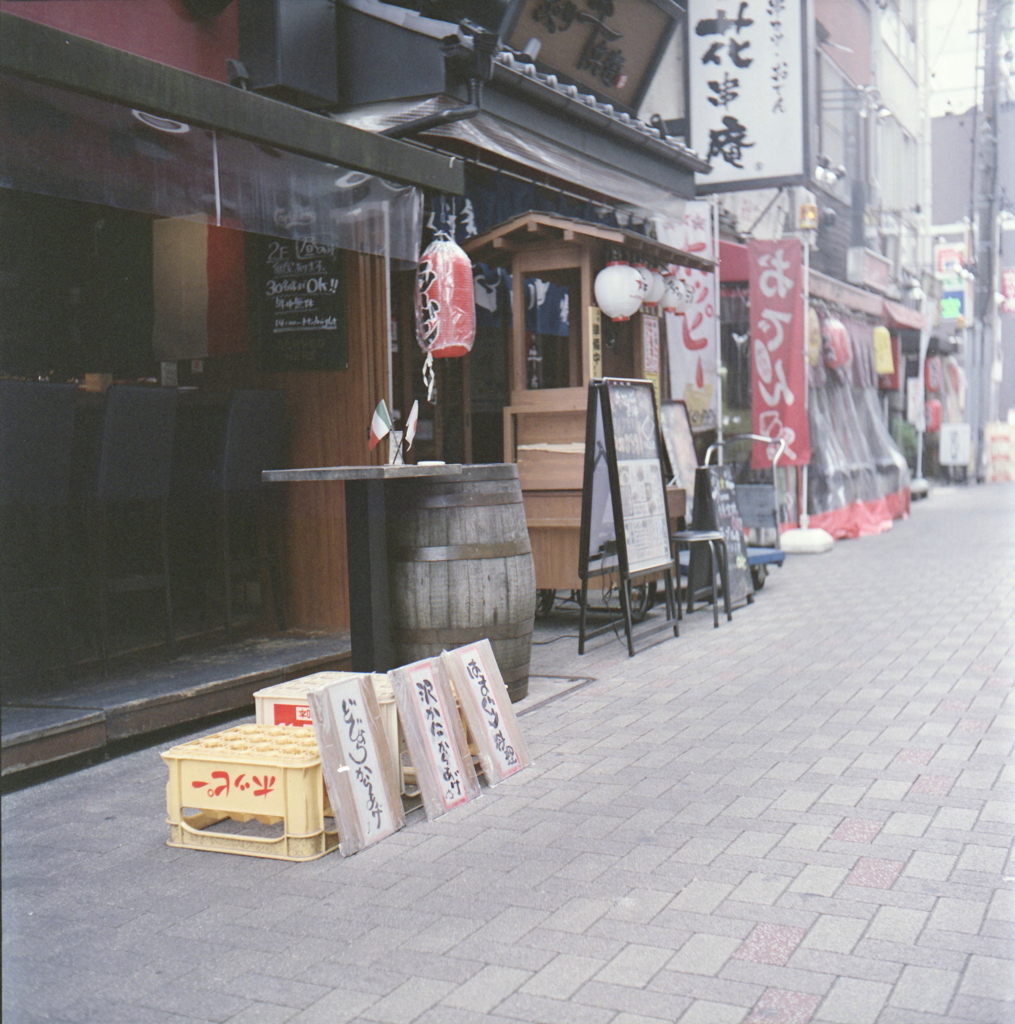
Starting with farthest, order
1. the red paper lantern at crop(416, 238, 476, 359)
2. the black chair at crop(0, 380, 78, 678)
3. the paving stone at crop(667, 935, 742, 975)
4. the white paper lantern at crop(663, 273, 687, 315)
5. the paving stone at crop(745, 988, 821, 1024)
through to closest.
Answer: the white paper lantern at crop(663, 273, 687, 315) < the red paper lantern at crop(416, 238, 476, 359) < the black chair at crop(0, 380, 78, 678) < the paving stone at crop(667, 935, 742, 975) < the paving stone at crop(745, 988, 821, 1024)

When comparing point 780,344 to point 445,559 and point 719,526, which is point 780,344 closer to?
point 719,526

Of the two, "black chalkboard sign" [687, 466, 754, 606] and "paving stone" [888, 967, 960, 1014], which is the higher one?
"black chalkboard sign" [687, 466, 754, 606]

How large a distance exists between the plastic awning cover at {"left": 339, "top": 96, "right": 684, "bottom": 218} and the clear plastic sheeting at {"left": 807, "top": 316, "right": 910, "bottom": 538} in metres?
5.81

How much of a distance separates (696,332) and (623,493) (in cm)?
510

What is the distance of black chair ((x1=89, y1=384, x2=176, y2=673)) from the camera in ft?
20.2

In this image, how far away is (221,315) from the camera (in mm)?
7461

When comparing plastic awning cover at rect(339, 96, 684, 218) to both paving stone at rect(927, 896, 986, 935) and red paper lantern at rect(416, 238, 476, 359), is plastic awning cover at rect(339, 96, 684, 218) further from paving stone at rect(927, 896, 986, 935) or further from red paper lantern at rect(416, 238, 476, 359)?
paving stone at rect(927, 896, 986, 935)

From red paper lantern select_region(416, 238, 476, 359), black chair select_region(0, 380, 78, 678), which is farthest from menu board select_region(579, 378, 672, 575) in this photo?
black chair select_region(0, 380, 78, 678)

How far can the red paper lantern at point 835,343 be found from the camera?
53.3ft

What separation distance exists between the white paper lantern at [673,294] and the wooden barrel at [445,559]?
502 cm

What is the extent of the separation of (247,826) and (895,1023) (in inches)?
103

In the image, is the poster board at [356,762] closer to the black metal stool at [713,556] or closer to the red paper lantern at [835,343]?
the black metal stool at [713,556]

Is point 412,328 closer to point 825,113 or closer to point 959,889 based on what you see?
point 959,889

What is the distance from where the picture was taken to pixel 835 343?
53.5 feet
